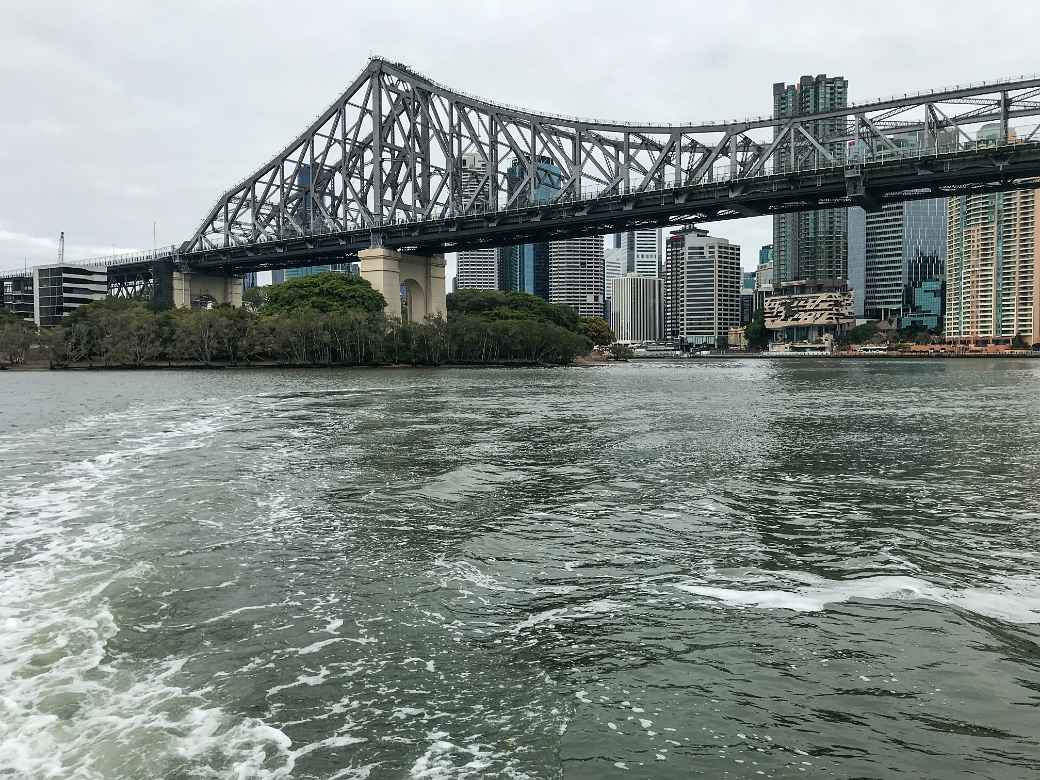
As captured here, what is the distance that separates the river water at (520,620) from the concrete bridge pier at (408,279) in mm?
77146

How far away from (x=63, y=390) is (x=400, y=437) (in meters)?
31.2

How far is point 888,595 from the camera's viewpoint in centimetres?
692

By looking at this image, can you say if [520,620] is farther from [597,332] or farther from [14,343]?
[597,332]

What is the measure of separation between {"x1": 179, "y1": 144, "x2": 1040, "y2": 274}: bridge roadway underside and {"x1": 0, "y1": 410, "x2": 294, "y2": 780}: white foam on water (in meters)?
63.0

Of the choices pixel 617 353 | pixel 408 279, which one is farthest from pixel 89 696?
pixel 617 353

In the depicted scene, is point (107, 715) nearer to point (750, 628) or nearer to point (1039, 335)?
point (750, 628)

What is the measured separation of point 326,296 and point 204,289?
34.4 metres

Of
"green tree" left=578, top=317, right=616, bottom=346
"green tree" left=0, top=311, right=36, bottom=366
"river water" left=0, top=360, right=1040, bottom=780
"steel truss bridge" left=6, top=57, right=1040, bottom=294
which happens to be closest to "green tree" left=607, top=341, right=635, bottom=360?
"green tree" left=578, top=317, right=616, bottom=346

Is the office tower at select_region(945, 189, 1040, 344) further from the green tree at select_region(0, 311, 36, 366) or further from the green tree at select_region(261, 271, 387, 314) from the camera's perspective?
the green tree at select_region(0, 311, 36, 366)

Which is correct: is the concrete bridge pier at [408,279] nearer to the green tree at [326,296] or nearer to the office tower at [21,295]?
the green tree at [326,296]

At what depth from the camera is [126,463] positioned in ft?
50.0

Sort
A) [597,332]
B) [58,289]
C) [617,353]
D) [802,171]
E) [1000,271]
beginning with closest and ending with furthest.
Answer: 1. [802,171]
2. [58,289]
3. [617,353]
4. [597,332]
5. [1000,271]

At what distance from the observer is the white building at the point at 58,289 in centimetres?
13488

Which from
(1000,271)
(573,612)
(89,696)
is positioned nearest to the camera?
(89,696)
